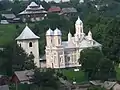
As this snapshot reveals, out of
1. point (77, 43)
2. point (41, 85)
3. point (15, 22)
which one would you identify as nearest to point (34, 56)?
point (77, 43)

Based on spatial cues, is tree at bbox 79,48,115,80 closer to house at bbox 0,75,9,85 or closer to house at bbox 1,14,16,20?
house at bbox 0,75,9,85

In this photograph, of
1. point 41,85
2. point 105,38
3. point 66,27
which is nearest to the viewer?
point 41,85

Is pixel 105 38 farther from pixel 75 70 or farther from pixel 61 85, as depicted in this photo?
pixel 61 85

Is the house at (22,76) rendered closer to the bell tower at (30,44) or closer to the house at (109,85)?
the house at (109,85)

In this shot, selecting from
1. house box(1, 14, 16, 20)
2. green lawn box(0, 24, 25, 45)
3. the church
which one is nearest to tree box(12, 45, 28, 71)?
the church

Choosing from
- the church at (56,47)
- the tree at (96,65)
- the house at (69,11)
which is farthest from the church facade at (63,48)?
the house at (69,11)
